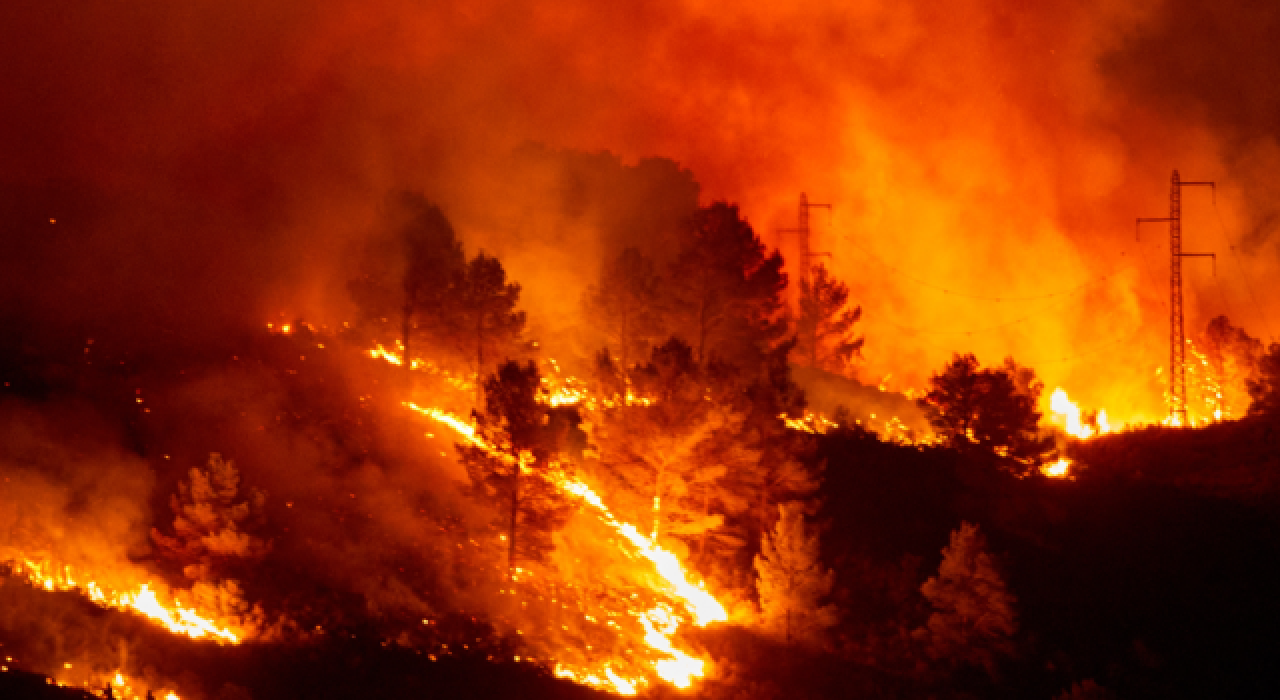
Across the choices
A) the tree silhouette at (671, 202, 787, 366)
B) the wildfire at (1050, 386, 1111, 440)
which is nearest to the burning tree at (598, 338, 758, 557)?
the tree silhouette at (671, 202, 787, 366)

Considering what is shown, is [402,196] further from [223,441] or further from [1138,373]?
[1138,373]

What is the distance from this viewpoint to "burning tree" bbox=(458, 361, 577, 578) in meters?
35.6

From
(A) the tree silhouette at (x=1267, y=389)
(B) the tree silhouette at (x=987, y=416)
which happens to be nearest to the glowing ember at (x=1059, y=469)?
(B) the tree silhouette at (x=987, y=416)

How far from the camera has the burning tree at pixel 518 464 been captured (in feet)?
117

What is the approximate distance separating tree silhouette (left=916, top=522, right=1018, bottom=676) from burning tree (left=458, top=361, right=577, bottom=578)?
12425 millimetres

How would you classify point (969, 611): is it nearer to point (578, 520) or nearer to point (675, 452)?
point (675, 452)

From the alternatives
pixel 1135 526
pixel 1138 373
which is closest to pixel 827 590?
pixel 1135 526

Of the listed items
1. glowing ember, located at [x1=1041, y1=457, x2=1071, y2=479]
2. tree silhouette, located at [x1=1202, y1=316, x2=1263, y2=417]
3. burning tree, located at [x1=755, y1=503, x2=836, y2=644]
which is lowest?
burning tree, located at [x1=755, y1=503, x2=836, y2=644]

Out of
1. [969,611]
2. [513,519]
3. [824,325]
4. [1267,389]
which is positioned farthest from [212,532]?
[824,325]

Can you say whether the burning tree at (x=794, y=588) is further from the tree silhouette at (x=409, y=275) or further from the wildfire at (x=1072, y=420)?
the wildfire at (x=1072, y=420)

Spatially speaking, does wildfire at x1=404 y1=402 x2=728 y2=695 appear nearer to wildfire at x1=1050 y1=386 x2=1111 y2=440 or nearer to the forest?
the forest

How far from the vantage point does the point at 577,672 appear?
32.4 m

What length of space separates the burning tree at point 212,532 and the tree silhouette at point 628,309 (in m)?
22.0

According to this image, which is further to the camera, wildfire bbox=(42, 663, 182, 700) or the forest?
the forest
